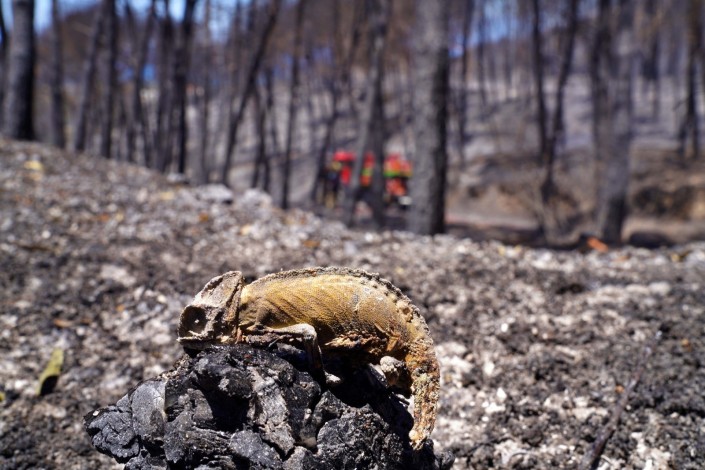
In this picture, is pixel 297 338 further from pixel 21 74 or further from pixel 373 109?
pixel 21 74

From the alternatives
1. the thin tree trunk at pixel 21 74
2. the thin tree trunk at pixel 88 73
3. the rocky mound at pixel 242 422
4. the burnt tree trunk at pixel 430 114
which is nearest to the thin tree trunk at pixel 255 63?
the thin tree trunk at pixel 88 73

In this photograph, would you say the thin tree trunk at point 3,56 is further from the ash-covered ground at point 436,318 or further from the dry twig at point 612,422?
the dry twig at point 612,422

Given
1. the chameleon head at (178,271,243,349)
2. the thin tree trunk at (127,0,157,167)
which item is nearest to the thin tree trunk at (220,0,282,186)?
the thin tree trunk at (127,0,157,167)

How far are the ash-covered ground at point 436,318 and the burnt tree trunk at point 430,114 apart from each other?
1.83ft

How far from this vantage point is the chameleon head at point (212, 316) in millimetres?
2814

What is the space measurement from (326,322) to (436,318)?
7.39ft

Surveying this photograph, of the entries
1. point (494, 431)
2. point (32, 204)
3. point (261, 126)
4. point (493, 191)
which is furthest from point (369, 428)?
point (493, 191)

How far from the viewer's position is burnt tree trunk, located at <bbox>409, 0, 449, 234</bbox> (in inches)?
289

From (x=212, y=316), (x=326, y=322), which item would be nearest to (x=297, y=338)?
(x=326, y=322)

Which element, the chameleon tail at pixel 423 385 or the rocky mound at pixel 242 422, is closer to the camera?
the rocky mound at pixel 242 422

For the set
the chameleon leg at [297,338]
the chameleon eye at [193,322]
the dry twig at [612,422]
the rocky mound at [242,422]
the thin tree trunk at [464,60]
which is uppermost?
the thin tree trunk at [464,60]

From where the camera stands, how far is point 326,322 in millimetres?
2861

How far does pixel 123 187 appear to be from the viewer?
816 centimetres

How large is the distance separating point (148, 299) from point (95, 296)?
0.47 m
